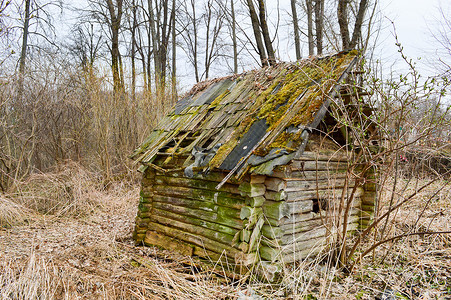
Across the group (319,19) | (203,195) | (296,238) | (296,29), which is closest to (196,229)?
(203,195)

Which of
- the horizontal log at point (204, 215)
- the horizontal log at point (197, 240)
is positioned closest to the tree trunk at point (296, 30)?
the horizontal log at point (204, 215)

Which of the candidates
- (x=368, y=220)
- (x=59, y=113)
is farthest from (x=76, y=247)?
(x=59, y=113)

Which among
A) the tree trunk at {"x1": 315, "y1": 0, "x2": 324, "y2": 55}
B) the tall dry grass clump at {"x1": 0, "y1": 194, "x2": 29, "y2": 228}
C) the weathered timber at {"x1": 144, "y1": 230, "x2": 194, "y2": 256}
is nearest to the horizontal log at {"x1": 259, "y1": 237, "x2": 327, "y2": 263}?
the weathered timber at {"x1": 144, "y1": 230, "x2": 194, "y2": 256}

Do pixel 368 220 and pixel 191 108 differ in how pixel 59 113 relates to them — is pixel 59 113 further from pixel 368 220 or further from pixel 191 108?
pixel 368 220

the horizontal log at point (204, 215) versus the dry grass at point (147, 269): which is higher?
the horizontal log at point (204, 215)

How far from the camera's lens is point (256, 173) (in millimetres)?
4023

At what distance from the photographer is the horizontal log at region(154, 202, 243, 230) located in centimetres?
461

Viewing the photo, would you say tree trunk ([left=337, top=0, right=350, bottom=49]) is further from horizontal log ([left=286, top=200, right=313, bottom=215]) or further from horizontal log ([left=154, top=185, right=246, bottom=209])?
horizontal log ([left=154, top=185, right=246, bottom=209])

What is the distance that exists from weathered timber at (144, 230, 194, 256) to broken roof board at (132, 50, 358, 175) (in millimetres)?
1400

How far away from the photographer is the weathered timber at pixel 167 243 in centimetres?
523

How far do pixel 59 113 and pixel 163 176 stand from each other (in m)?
6.57

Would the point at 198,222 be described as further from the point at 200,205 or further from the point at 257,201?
the point at 257,201

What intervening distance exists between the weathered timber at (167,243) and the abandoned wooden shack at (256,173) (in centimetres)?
2

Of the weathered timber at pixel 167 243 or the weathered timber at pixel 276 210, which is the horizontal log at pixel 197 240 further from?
the weathered timber at pixel 276 210
